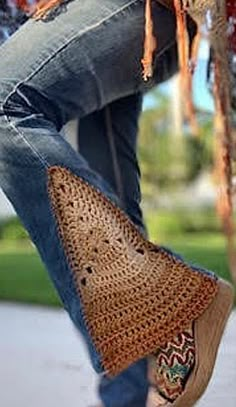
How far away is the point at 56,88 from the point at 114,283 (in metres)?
0.34

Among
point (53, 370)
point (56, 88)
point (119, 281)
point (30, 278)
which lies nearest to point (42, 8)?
point (56, 88)

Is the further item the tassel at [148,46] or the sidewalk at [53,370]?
the sidewalk at [53,370]

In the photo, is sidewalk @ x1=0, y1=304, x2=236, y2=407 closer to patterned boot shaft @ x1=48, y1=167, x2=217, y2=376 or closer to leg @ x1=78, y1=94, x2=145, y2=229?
leg @ x1=78, y1=94, x2=145, y2=229

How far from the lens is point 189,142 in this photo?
28.0 meters

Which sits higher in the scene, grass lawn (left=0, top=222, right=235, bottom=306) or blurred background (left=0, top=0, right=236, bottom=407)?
blurred background (left=0, top=0, right=236, bottom=407)

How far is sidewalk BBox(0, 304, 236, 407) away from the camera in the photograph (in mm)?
2633

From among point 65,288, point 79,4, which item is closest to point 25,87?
point 79,4

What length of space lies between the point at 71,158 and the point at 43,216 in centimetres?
11

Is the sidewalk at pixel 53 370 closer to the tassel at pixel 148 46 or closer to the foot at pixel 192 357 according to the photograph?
the foot at pixel 192 357

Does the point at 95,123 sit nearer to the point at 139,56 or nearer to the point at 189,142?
the point at 139,56

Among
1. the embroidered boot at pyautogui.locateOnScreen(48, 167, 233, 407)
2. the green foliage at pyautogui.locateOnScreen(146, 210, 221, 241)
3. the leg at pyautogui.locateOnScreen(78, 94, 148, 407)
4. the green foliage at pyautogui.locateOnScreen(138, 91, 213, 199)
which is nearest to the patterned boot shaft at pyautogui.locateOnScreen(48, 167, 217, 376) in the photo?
the embroidered boot at pyautogui.locateOnScreen(48, 167, 233, 407)

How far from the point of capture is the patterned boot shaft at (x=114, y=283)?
5.67ft

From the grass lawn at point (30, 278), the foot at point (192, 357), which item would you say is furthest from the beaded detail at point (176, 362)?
the grass lawn at point (30, 278)

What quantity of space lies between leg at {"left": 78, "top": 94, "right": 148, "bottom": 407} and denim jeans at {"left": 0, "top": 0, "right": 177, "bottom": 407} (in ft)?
1.31
